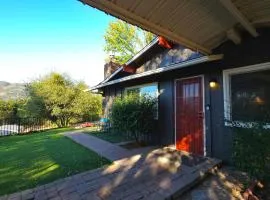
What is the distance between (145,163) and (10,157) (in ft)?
13.1

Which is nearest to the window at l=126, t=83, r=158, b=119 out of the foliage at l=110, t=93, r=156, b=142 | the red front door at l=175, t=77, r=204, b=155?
the foliage at l=110, t=93, r=156, b=142

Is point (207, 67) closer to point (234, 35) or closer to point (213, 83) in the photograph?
point (213, 83)

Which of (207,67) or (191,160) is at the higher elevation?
(207,67)

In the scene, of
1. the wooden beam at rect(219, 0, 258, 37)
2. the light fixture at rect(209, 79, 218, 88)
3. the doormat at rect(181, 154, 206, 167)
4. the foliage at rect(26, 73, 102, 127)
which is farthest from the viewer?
the foliage at rect(26, 73, 102, 127)

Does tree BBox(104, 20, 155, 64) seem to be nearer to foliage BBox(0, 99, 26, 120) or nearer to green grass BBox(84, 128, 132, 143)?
foliage BBox(0, 99, 26, 120)

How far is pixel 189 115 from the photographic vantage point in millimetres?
5566

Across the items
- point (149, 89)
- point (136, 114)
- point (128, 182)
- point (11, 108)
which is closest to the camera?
point (128, 182)

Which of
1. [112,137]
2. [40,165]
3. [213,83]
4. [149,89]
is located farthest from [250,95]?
[112,137]

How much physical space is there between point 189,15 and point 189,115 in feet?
10.4

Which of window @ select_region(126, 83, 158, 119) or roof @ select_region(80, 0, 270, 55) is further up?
roof @ select_region(80, 0, 270, 55)

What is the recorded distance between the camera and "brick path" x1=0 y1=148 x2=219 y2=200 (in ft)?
10.1

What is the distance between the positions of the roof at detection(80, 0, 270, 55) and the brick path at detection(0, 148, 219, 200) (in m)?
2.61

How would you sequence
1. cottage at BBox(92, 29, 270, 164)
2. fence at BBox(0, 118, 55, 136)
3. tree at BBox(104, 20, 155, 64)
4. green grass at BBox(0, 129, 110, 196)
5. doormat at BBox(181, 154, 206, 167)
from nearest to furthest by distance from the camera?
green grass at BBox(0, 129, 110, 196), cottage at BBox(92, 29, 270, 164), doormat at BBox(181, 154, 206, 167), fence at BBox(0, 118, 55, 136), tree at BBox(104, 20, 155, 64)

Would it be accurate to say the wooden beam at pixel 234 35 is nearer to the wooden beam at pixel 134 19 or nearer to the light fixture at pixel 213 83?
the wooden beam at pixel 134 19
